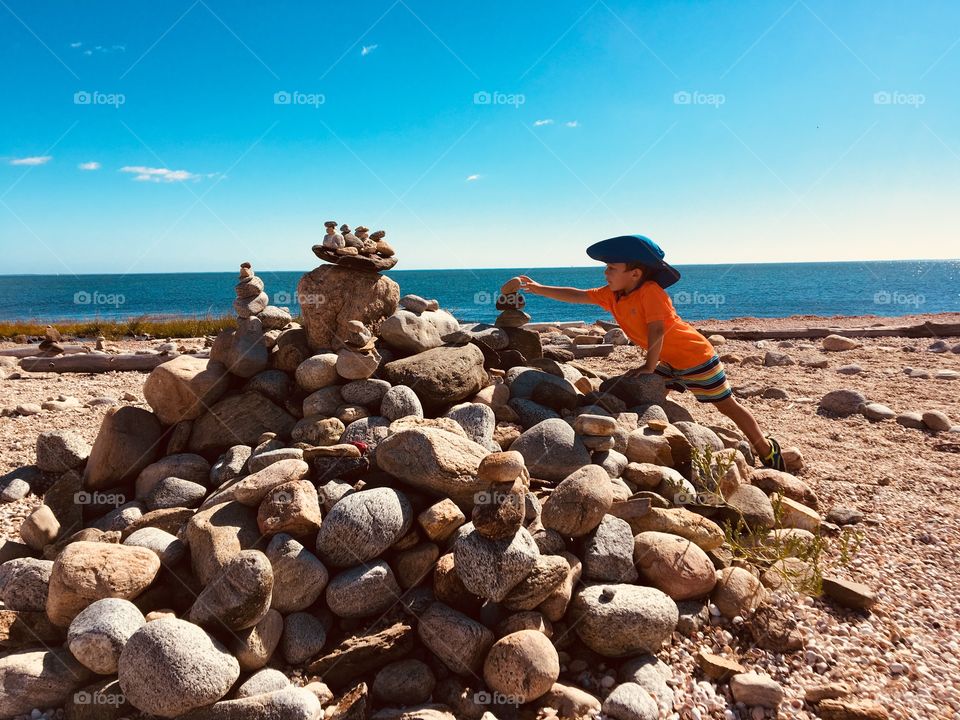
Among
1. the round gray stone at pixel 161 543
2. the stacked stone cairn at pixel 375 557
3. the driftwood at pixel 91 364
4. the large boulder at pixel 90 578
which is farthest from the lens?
the driftwood at pixel 91 364

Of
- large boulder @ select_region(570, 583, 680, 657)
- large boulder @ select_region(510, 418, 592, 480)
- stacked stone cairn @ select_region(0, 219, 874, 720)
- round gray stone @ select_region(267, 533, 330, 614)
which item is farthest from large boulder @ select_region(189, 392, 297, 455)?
large boulder @ select_region(570, 583, 680, 657)

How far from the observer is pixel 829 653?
→ 10.5 ft

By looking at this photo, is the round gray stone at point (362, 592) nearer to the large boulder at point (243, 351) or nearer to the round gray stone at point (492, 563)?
the round gray stone at point (492, 563)

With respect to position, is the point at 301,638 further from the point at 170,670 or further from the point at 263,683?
the point at 170,670

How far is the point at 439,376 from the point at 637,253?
2153mm

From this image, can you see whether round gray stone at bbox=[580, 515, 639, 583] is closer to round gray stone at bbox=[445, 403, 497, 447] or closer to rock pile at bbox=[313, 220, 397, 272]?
round gray stone at bbox=[445, 403, 497, 447]

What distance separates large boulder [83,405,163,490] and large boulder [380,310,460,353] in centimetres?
218

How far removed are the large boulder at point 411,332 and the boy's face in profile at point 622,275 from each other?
173 centimetres

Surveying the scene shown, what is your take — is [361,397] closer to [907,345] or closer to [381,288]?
[381,288]

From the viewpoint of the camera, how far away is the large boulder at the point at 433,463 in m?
3.67

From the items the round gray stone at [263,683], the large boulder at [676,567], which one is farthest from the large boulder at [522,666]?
the round gray stone at [263,683]

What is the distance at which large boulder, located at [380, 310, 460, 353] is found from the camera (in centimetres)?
543

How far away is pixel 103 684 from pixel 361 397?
8.16 ft

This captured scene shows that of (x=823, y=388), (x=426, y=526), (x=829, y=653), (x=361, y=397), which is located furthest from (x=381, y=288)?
(x=823, y=388)
